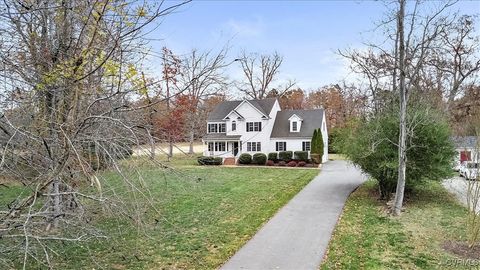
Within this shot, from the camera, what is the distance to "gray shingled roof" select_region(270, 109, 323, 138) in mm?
34188

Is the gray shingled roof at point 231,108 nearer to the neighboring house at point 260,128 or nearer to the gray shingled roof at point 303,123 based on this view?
the neighboring house at point 260,128

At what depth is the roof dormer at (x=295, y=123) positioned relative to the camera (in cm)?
3453

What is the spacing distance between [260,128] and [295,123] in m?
3.27

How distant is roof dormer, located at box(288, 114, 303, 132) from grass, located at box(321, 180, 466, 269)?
18594 mm

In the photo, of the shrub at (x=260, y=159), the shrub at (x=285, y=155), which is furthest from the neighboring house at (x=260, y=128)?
the shrub at (x=260, y=159)

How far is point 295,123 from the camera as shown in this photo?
34750mm

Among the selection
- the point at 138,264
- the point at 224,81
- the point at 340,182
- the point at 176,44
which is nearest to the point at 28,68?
the point at 176,44

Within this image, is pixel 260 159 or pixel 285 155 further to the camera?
pixel 285 155

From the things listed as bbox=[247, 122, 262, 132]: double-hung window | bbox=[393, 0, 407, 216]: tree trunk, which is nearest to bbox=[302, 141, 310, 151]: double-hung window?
bbox=[247, 122, 262, 132]: double-hung window

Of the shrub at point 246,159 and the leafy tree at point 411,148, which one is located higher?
the leafy tree at point 411,148

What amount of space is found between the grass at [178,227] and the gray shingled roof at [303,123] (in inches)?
674

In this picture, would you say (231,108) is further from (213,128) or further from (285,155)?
(285,155)

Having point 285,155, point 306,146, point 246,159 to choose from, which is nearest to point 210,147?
point 246,159

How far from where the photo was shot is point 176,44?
6086mm
